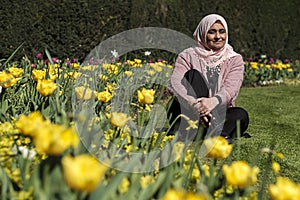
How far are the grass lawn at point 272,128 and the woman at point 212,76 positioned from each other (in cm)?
28

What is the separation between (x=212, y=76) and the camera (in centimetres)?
365

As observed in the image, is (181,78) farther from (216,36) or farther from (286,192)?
(286,192)

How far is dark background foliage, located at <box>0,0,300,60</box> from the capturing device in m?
6.49

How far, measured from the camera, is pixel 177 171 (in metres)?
1.69

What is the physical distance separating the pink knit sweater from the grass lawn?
41 cm

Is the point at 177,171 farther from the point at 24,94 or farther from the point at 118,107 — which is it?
the point at 24,94

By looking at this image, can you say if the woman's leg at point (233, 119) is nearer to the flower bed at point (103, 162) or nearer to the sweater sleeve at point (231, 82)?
the sweater sleeve at point (231, 82)

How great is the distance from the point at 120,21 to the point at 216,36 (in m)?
3.91

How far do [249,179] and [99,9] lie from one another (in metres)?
6.00

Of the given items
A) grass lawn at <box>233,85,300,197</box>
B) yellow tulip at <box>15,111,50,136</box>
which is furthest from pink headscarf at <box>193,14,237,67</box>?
yellow tulip at <box>15,111,50,136</box>

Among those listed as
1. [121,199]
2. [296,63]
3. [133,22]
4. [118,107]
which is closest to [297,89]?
[296,63]

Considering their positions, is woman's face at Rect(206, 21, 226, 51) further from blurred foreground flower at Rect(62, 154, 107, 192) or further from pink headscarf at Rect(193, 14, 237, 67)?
blurred foreground flower at Rect(62, 154, 107, 192)

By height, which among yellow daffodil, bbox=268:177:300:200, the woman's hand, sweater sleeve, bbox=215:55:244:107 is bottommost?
the woman's hand

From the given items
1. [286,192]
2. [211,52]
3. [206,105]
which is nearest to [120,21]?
[211,52]
